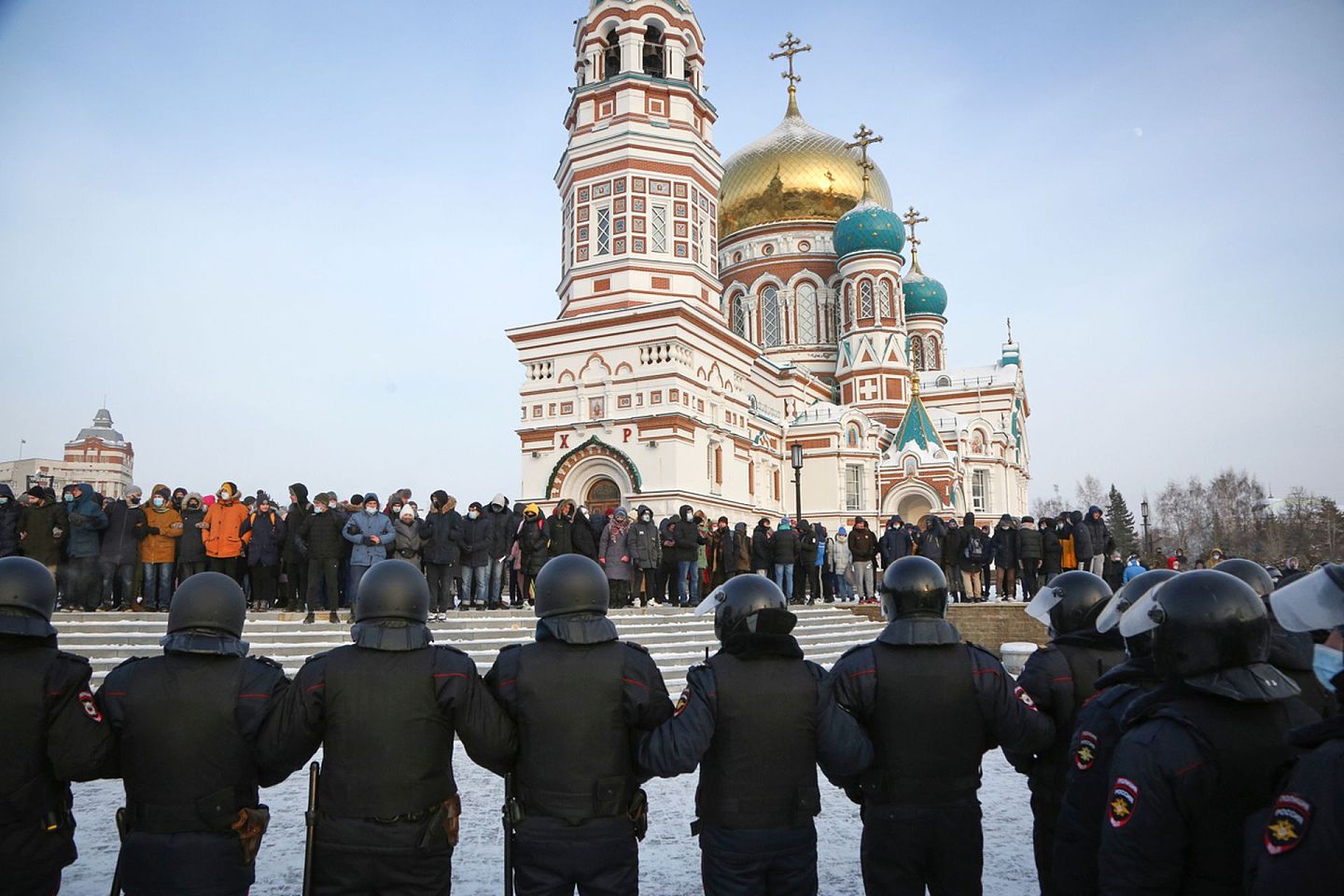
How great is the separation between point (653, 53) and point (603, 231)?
6.69 metres

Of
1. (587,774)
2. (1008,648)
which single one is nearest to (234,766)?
(587,774)

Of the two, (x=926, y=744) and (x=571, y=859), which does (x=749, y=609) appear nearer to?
(x=926, y=744)

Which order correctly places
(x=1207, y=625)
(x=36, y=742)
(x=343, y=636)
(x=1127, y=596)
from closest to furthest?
(x=1207, y=625) < (x=36, y=742) < (x=1127, y=596) < (x=343, y=636)

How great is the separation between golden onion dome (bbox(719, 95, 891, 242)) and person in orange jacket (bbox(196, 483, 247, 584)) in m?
36.9

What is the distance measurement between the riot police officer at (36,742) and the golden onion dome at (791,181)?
144 feet

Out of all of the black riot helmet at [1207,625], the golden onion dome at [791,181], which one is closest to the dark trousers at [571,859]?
the black riot helmet at [1207,625]

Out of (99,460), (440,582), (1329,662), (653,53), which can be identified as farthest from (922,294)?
(99,460)

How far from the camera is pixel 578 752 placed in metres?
3.42

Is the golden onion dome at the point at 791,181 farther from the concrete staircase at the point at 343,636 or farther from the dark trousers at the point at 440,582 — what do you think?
the dark trousers at the point at 440,582

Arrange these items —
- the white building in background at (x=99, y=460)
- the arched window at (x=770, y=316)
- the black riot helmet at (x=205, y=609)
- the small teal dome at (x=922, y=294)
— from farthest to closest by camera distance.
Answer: the white building in background at (x=99, y=460)
the small teal dome at (x=922, y=294)
the arched window at (x=770, y=316)
the black riot helmet at (x=205, y=609)

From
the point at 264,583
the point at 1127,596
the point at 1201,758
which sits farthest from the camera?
the point at 264,583

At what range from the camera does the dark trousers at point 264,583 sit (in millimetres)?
12094

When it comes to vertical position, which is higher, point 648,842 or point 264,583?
point 264,583

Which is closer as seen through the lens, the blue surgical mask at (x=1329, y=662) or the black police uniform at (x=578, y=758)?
the blue surgical mask at (x=1329, y=662)
